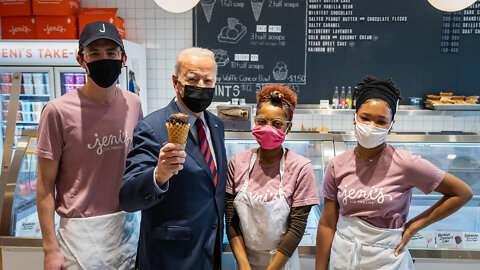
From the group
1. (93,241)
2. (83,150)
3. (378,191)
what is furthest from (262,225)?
(83,150)

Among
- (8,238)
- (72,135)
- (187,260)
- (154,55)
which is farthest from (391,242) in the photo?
(154,55)

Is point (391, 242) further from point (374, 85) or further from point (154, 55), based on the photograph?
point (154, 55)

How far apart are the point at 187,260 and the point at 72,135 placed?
79 centimetres

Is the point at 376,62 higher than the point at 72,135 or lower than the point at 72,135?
higher

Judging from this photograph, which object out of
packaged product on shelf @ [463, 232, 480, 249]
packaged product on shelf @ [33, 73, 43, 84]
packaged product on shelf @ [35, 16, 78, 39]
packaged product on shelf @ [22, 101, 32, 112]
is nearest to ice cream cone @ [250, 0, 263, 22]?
packaged product on shelf @ [35, 16, 78, 39]

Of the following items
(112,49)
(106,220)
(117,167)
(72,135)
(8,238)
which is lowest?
(8,238)

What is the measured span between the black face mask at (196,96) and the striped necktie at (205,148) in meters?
0.09

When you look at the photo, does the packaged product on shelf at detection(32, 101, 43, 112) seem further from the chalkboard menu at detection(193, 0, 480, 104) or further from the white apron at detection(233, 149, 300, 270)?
the white apron at detection(233, 149, 300, 270)

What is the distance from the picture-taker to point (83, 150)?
5.80 feet

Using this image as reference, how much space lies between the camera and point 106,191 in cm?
181

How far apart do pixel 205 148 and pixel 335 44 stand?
170 inches

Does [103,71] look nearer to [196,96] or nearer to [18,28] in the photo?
[196,96]

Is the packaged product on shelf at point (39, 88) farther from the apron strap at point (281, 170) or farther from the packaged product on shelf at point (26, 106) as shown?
the apron strap at point (281, 170)

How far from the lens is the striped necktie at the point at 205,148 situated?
5.47 ft
